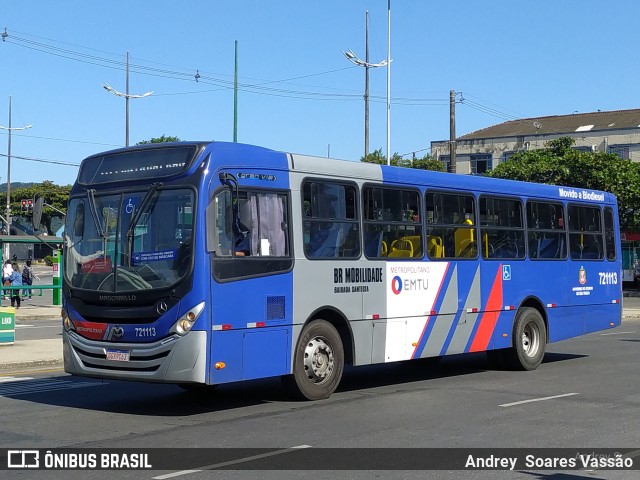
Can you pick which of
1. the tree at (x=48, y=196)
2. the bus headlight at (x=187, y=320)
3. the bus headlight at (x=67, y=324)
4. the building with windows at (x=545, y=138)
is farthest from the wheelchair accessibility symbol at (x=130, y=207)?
the tree at (x=48, y=196)

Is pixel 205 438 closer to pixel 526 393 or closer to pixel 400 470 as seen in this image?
pixel 400 470

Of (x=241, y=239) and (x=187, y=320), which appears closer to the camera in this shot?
(x=187, y=320)

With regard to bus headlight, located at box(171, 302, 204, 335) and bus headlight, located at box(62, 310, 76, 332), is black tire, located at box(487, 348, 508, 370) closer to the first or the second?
bus headlight, located at box(171, 302, 204, 335)

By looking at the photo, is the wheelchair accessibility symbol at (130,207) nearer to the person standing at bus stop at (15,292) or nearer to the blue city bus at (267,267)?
the blue city bus at (267,267)

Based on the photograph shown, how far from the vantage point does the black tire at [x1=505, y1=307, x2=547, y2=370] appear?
52.1ft

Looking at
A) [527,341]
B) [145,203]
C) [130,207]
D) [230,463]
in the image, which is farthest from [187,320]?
[527,341]

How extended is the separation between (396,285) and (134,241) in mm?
4212

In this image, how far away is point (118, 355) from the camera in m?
11.0

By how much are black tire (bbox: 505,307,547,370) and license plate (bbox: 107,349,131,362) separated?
293 inches

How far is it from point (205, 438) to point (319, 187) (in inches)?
166

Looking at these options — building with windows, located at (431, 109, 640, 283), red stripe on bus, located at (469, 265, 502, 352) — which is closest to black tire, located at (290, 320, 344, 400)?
red stripe on bus, located at (469, 265, 502, 352)

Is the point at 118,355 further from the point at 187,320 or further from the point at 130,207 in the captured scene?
the point at 130,207

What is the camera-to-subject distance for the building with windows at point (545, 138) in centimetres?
6456

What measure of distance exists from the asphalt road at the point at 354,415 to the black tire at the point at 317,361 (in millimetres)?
243
